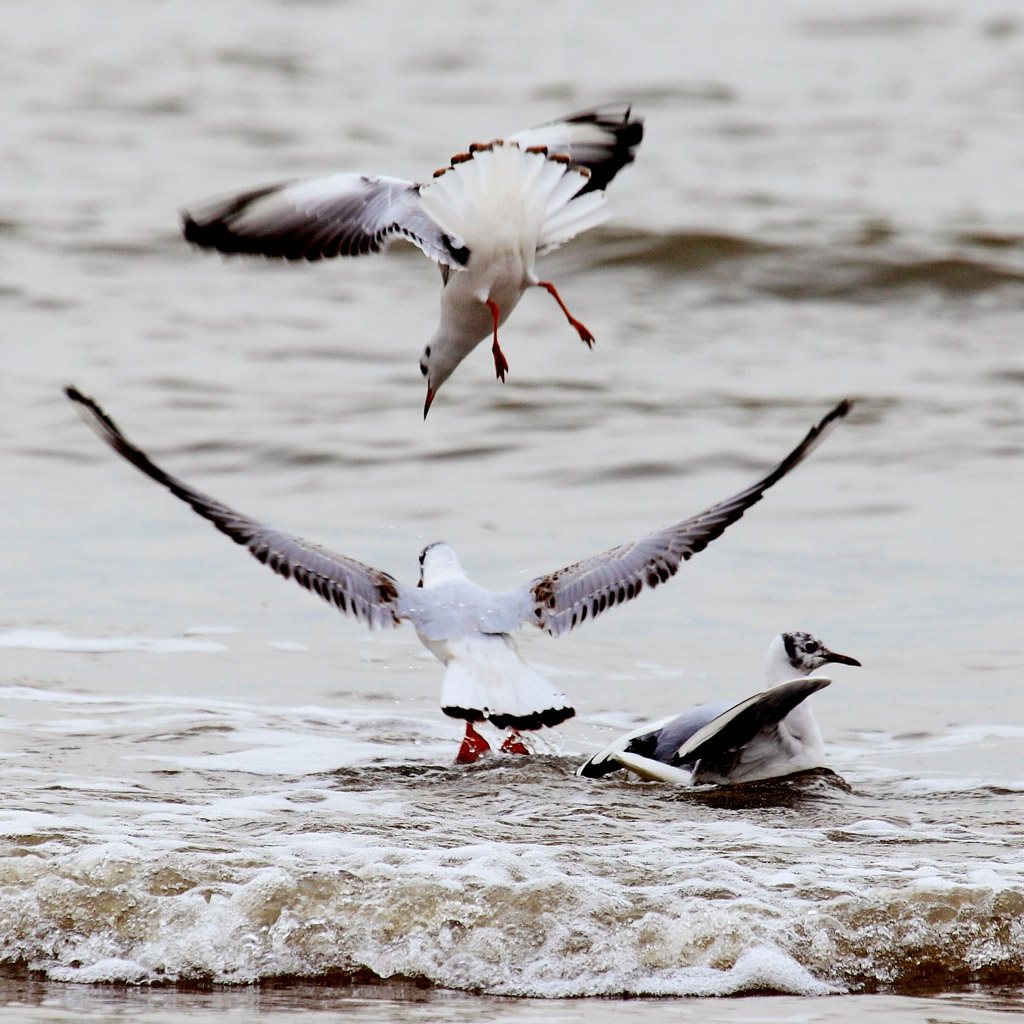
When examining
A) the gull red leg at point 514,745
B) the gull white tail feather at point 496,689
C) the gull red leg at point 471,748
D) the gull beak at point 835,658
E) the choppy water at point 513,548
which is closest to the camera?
the choppy water at point 513,548

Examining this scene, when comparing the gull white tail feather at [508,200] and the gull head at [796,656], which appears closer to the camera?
the gull white tail feather at [508,200]

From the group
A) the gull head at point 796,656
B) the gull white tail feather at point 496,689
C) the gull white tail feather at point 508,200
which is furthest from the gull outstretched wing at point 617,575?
the gull white tail feather at point 508,200

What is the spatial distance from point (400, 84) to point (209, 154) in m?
3.81

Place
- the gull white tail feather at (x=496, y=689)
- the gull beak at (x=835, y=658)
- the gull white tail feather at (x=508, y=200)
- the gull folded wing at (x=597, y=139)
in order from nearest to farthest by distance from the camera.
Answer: the gull white tail feather at (x=508, y=200)
the gull white tail feather at (x=496, y=689)
the gull beak at (x=835, y=658)
the gull folded wing at (x=597, y=139)

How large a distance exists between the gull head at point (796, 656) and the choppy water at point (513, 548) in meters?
Answer: 0.35

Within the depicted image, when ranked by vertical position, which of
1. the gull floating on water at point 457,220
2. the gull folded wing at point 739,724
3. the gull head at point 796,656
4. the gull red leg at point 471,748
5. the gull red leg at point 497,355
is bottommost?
the gull red leg at point 471,748

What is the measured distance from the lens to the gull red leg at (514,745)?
6.05 metres

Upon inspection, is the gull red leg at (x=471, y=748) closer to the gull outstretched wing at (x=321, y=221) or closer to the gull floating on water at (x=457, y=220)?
the gull floating on water at (x=457, y=220)

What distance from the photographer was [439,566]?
656cm

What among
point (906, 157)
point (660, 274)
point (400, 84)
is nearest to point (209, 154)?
point (400, 84)

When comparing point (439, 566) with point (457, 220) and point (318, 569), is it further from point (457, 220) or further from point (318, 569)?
point (457, 220)

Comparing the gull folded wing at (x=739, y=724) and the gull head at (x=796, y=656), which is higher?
the gull head at (x=796, y=656)

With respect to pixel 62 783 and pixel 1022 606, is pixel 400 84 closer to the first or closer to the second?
pixel 1022 606

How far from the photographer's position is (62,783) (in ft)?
17.3
